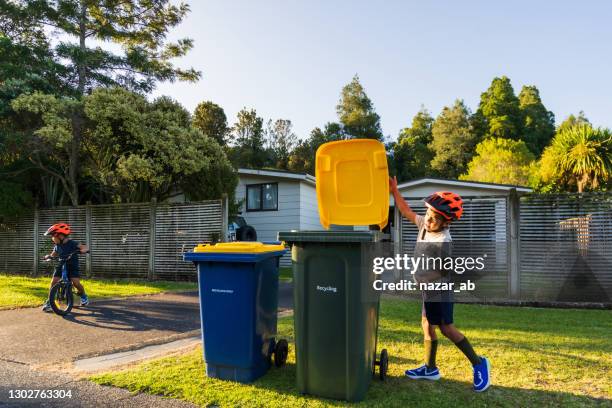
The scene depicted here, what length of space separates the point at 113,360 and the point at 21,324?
2.73 metres

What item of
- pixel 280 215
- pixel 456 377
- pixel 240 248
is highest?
pixel 280 215

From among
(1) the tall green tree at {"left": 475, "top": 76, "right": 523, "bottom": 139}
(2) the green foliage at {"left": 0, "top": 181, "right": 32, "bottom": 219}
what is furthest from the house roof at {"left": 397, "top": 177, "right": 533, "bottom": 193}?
(1) the tall green tree at {"left": 475, "top": 76, "right": 523, "bottom": 139}

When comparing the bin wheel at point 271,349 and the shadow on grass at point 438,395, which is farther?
the bin wheel at point 271,349

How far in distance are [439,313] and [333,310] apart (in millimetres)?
915

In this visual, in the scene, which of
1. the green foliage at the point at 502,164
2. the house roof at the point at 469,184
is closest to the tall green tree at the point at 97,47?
the house roof at the point at 469,184

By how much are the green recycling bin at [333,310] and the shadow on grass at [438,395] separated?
0.40 feet

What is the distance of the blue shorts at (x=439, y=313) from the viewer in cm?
359

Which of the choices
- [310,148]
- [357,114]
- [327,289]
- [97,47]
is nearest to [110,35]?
[97,47]

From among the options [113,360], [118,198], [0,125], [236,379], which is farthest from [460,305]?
[0,125]

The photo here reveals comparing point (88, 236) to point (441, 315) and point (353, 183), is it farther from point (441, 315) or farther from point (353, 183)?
point (441, 315)

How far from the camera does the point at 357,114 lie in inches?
1746

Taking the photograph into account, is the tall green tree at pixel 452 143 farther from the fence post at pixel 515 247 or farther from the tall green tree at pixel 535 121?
the fence post at pixel 515 247

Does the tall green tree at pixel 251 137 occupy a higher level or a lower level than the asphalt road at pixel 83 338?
higher

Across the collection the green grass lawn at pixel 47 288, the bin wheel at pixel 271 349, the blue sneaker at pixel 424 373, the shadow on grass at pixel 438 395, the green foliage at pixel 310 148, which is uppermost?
the green foliage at pixel 310 148
